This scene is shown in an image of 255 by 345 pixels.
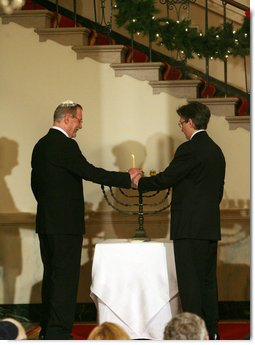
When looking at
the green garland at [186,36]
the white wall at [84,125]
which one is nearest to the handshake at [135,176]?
the white wall at [84,125]

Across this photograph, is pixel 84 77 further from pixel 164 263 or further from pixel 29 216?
pixel 164 263

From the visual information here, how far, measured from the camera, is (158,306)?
276 inches

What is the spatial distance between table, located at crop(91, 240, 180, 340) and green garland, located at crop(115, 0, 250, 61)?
236 centimetres

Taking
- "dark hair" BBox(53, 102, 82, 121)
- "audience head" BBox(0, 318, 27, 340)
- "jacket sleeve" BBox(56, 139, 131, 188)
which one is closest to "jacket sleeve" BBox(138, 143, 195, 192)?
"jacket sleeve" BBox(56, 139, 131, 188)

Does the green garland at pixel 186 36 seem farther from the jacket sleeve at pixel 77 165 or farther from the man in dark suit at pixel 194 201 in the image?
the jacket sleeve at pixel 77 165

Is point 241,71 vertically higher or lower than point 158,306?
higher

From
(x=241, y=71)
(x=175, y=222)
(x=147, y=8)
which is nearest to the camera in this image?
(x=175, y=222)

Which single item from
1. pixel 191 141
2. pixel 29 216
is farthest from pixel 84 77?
pixel 191 141

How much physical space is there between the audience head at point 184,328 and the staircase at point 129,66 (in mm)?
4725

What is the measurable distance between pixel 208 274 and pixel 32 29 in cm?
321

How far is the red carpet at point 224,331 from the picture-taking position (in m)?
7.51

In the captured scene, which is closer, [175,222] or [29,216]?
[175,222]

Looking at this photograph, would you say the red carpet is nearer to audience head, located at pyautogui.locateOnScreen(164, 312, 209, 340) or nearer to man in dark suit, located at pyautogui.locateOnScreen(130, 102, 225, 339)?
man in dark suit, located at pyautogui.locateOnScreen(130, 102, 225, 339)

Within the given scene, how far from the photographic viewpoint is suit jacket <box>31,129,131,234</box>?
22.9ft
